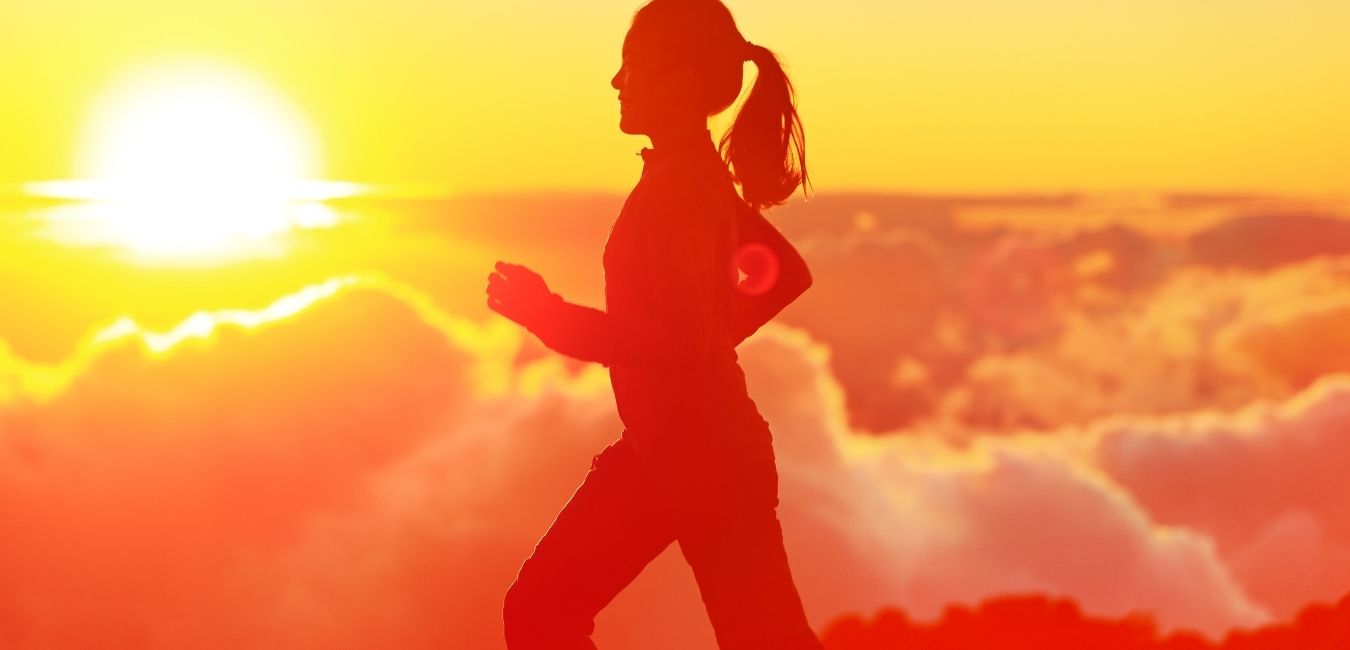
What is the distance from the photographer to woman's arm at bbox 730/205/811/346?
163 inches

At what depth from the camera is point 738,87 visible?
12.9ft

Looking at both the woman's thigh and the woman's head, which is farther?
the woman's thigh

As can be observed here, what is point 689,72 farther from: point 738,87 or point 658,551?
point 658,551

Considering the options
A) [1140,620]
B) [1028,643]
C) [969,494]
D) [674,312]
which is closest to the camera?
[674,312]

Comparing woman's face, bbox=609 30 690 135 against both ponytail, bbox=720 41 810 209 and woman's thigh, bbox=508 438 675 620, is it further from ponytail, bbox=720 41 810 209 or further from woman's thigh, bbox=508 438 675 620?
woman's thigh, bbox=508 438 675 620

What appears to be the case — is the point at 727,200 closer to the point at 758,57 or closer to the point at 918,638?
the point at 758,57

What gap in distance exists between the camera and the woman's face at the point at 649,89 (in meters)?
3.81

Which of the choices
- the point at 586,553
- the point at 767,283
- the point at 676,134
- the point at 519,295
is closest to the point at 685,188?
the point at 676,134

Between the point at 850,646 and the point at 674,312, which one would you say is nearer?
the point at 674,312

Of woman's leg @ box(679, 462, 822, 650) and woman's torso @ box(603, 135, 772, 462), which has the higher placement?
woman's torso @ box(603, 135, 772, 462)

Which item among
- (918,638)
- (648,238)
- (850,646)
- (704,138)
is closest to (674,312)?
(648,238)

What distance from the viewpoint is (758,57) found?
396 cm

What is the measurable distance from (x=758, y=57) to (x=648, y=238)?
0.64 meters

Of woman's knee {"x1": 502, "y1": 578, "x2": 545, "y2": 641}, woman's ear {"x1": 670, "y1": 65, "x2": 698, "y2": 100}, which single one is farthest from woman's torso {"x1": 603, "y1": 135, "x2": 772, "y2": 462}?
woman's knee {"x1": 502, "y1": 578, "x2": 545, "y2": 641}
